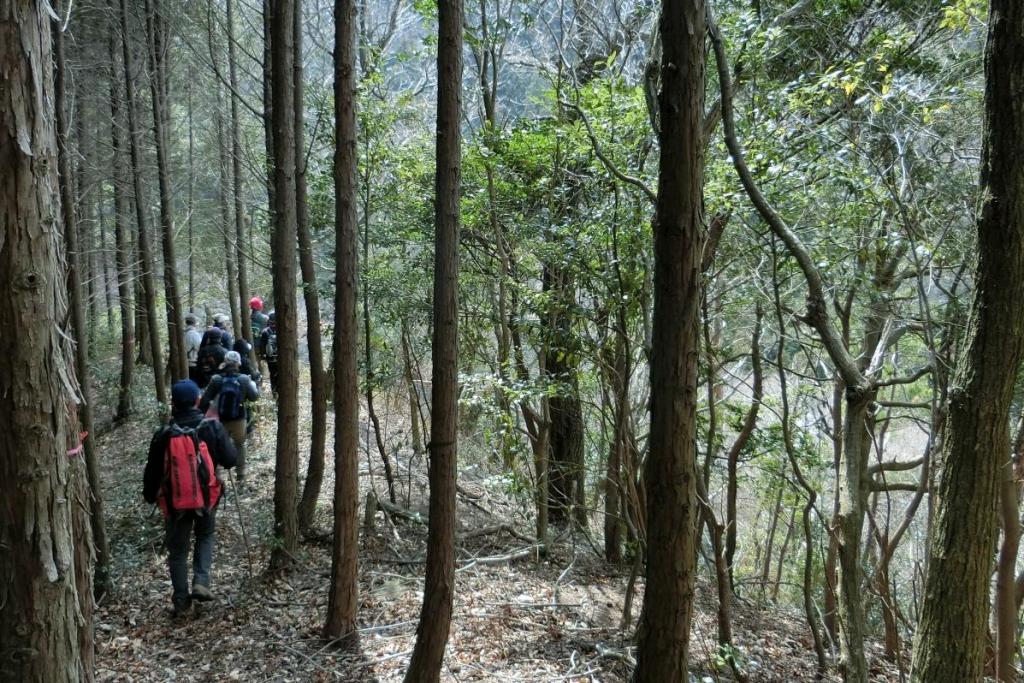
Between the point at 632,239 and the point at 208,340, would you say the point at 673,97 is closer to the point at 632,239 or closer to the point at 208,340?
the point at 632,239

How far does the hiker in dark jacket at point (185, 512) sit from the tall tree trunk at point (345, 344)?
1.55 m

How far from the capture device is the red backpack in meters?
6.36

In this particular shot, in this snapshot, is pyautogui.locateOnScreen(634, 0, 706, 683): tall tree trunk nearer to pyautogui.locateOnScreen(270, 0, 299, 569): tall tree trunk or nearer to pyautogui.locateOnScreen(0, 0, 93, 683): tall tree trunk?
pyautogui.locateOnScreen(0, 0, 93, 683): tall tree trunk

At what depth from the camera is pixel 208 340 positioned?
10719mm


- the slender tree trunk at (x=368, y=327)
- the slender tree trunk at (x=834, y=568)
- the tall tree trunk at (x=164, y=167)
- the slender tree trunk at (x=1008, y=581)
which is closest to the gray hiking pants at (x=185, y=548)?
the slender tree trunk at (x=368, y=327)

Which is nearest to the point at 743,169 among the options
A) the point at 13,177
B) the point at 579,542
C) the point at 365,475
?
the point at 13,177

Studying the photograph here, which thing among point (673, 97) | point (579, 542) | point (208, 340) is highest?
point (673, 97)

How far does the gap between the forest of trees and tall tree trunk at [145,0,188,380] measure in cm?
11

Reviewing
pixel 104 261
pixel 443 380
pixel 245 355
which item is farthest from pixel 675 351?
pixel 104 261

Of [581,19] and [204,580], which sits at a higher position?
[581,19]

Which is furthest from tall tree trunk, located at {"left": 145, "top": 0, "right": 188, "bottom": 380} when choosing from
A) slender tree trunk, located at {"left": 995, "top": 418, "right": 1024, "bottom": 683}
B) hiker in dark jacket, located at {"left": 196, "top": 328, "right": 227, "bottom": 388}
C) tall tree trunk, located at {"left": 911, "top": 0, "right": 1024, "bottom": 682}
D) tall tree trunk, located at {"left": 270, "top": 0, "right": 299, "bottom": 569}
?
slender tree trunk, located at {"left": 995, "top": 418, "right": 1024, "bottom": 683}

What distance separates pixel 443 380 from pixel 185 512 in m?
3.56

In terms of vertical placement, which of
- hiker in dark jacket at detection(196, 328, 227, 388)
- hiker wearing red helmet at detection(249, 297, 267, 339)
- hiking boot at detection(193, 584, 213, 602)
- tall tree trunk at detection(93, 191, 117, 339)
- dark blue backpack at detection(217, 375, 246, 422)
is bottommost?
hiking boot at detection(193, 584, 213, 602)

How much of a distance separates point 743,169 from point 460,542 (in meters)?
6.11
